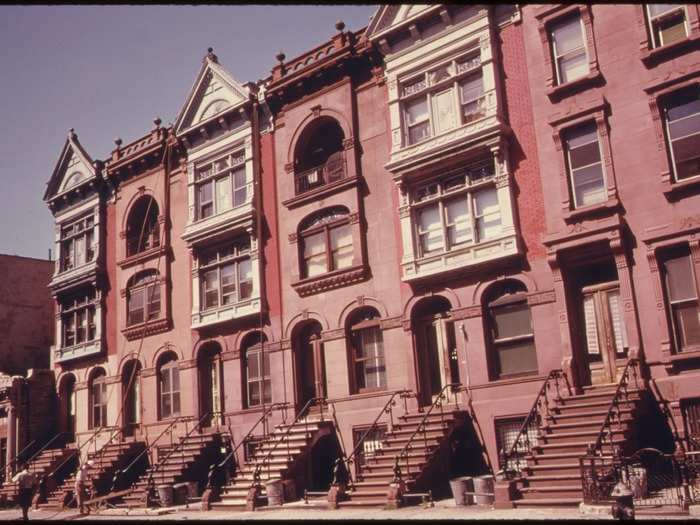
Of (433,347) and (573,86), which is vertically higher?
(573,86)

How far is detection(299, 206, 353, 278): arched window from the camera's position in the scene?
83.7 ft

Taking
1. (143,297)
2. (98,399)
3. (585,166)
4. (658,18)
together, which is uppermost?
(658,18)

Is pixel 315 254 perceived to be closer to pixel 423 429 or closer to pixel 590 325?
pixel 423 429

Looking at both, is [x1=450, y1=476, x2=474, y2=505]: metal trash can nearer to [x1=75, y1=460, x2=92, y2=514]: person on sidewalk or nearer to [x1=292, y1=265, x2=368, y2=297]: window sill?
[x1=292, y1=265, x2=368, y2=297]: window sill

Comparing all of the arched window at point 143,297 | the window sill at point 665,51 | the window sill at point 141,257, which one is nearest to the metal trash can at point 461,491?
the window sill at point 665,51

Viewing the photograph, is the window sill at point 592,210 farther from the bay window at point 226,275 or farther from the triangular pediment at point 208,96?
the triangular pediment at point 208,96

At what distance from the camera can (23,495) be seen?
23.8m

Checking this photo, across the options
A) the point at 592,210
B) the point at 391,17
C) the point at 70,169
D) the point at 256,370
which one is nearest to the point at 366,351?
the point at 256,370

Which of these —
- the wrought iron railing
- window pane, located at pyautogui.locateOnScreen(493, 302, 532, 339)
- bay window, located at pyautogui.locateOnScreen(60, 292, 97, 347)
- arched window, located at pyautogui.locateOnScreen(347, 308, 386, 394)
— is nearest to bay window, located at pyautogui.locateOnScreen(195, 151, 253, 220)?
the wrought iron railing

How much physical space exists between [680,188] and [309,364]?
44.4 feet

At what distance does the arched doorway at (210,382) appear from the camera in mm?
28594

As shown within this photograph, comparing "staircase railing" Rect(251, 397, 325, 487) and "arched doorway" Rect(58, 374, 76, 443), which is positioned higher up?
"arched doorway" Rect(58, 374, 76, 443)

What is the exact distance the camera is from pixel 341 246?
2561 centimetres

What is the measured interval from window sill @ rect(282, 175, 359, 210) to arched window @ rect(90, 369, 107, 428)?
42.0 ft
